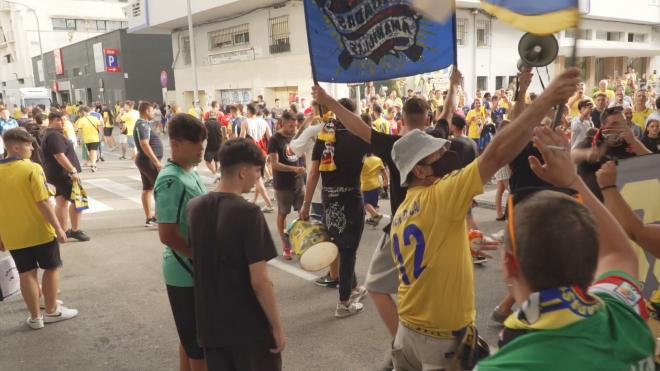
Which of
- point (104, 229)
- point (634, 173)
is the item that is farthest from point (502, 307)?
point (104, 229)

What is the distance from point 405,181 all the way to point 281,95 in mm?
22222

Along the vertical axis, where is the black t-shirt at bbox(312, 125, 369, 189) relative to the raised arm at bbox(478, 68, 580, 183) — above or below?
below

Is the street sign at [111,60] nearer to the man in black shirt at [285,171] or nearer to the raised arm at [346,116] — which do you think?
the man in black shirt at [285,171]

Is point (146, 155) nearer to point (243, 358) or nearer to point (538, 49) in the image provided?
point (243, 358)

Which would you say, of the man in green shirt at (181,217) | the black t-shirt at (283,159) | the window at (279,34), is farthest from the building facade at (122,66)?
the man in green shirt at (181,217)

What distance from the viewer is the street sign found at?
36.1 metres

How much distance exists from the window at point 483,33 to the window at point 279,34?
10.1m

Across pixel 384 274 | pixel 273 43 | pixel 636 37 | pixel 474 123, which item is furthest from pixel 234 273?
pixel 636 37

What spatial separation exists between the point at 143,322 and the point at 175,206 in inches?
97.6

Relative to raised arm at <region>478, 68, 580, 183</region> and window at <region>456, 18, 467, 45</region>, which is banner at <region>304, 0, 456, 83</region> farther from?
A: window at <region>456, 18, 467, 45</region>

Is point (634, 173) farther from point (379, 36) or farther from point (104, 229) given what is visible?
point (104, 229)

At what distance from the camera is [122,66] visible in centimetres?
3700

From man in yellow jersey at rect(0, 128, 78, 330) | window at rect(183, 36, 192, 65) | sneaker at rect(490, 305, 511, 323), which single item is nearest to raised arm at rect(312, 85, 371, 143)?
sneaker at rect(490, 305, 511, 323)

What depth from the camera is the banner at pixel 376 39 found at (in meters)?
3.51
